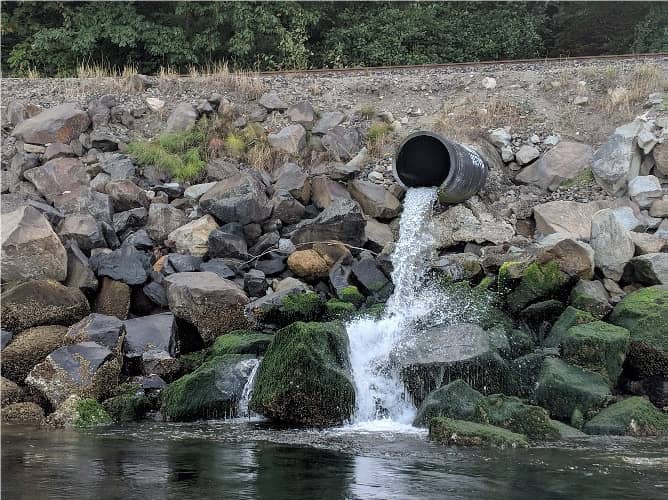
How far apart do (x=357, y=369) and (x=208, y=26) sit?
16.1 meters

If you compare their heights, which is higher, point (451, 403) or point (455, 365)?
point (455, 365)

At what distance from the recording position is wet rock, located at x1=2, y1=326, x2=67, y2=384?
36.0 feet

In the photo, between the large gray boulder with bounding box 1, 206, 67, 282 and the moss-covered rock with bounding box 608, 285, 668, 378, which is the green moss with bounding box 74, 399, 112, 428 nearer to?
the large gray boulder with bounding box 1, 206, 67, 282

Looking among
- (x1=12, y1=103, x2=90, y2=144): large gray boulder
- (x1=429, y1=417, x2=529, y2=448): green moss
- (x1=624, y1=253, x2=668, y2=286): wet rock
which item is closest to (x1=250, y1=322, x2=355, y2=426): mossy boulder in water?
(x1=429, y1=417, x2=529, y2=448): green moss

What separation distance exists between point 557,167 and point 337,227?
4948 millimetres

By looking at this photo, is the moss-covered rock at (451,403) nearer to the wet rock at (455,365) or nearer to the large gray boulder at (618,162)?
the wet rock at (455,365)

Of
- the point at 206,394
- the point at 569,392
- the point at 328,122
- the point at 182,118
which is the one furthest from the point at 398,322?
the point at 182,118

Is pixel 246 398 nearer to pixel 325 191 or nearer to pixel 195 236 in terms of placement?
pixel 195 236

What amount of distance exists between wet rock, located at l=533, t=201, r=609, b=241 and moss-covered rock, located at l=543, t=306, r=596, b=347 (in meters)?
3.20

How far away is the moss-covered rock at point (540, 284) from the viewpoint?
38.4 ft

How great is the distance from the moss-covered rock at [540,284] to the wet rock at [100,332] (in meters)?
5.66

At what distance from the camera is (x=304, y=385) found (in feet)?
30.7

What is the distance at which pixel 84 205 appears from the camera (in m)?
15.3

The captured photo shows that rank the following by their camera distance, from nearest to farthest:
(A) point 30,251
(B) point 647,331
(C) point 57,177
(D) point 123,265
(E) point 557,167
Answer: (B) point 647,331 → (A) point 30,251 → (D) point 123,265 → (E) point 557,167 → (C) point 57,177
